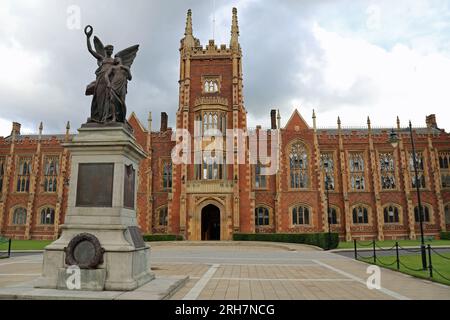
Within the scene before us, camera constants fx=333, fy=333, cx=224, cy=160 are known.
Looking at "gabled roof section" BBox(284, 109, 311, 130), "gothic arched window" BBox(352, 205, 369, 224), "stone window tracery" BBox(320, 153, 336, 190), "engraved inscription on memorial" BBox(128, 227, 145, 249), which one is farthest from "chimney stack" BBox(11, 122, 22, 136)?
"engraved inscription on memorial" BBox(128, 227, 145, 249)

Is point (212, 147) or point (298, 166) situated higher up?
point (212, 147)

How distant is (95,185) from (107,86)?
2.66 meters

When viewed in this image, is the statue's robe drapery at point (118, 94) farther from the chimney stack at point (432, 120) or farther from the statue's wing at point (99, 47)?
the chimney stack at point (432, 120)

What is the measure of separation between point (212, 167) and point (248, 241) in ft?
27.5

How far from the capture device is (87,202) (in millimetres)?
8180

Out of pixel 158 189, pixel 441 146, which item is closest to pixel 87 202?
pixel 158 189

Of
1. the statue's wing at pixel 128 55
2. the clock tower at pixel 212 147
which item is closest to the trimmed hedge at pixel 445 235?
the clock tower at pixel 212 147

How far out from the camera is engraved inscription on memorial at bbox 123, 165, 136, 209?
27.8 ft

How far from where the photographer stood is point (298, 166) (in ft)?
126

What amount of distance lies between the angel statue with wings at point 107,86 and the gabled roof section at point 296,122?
105 ft

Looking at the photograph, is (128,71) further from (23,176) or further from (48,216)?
(23,176)

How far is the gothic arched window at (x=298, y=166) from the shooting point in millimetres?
38094

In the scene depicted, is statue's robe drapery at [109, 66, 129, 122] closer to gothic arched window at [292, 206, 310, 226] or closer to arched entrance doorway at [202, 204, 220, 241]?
arched entrance doorway at [202, 204, 220, 241]

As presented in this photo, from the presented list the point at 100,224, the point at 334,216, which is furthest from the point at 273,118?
Answer: the point at 100,224
